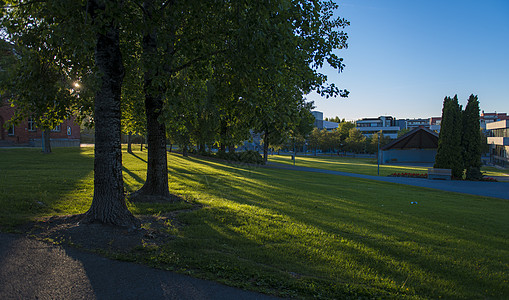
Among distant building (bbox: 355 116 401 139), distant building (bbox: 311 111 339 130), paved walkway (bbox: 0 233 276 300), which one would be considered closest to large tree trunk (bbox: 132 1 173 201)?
paved walkway (bbox: 0 233 276 300)

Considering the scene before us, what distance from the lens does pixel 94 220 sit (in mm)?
6035

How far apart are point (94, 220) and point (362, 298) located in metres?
4.91

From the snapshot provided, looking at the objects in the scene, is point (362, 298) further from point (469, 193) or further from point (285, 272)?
point (469, 193)

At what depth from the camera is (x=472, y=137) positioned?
26328mm

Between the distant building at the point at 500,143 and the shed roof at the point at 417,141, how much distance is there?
15027 mm

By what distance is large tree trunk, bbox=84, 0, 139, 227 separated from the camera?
601 centimetres

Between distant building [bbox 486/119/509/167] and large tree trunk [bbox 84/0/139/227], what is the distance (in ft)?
184

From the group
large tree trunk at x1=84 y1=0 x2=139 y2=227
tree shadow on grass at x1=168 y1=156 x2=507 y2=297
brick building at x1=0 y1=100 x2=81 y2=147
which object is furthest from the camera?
brick building at x1=0 y1=100 x2=81 y2=147

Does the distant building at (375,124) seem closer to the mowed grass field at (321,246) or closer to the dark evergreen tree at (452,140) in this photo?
the dark evergreen tree at (452,140)

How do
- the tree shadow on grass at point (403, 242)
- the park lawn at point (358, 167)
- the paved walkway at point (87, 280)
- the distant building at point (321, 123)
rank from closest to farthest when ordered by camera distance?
the paved walkway at point (87, 280), the tree shadow on grass at point (403, 242), the park lawn at point (358, 167), the distant building at point (321, 123)

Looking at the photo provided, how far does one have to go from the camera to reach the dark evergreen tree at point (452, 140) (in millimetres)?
26141

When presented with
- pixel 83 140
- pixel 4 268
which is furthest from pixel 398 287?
pixel 83 140

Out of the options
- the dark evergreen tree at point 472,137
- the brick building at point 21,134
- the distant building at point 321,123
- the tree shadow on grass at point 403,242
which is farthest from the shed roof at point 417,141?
the distant building at point 321,123

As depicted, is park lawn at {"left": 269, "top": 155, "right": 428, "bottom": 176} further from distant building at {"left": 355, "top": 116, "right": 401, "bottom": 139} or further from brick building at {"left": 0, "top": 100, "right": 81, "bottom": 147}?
distant building at {"left": 355, "top": 116, "right": 401, "bottom": 139}
